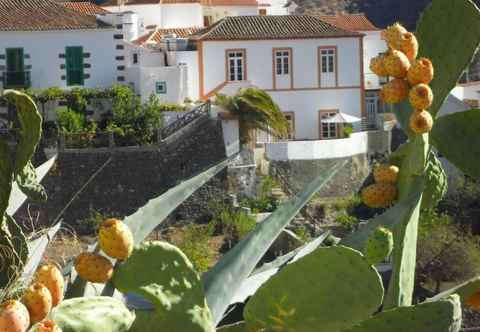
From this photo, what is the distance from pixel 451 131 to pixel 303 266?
131cm

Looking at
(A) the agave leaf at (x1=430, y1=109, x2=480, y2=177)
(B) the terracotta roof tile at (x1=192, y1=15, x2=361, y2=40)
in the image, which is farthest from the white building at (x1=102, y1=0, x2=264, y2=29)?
(A) the agave leaf at (x1=430, y1=109, x2=480, y2=177)

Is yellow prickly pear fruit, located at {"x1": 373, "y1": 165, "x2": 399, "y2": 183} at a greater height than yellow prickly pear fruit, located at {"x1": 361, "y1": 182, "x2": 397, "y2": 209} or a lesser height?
greater

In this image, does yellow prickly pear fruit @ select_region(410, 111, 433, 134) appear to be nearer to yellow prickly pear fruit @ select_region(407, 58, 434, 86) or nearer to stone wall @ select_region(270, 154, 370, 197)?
yellow prickly pear fruit @ select_region(407, 58, 434, 86)

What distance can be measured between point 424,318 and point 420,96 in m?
0.74

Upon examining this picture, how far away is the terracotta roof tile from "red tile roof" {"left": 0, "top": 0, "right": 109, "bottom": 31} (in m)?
3.29

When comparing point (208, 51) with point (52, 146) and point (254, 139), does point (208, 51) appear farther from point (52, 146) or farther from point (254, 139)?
point (52, 146)

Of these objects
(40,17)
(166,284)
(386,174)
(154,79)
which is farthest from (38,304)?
(40,17)

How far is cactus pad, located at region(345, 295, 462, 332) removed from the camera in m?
4.64

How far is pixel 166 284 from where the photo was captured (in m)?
4.38

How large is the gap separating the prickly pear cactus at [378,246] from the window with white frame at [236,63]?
36.6 m

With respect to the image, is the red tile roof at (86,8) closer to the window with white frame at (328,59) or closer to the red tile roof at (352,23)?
the window with white frame at (328,59)

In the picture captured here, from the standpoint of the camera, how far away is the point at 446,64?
5.50 meters

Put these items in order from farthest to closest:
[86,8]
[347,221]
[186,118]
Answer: [86,8] → [186,118] → [347,221]

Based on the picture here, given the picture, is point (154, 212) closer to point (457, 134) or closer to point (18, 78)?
point (457, 134)
